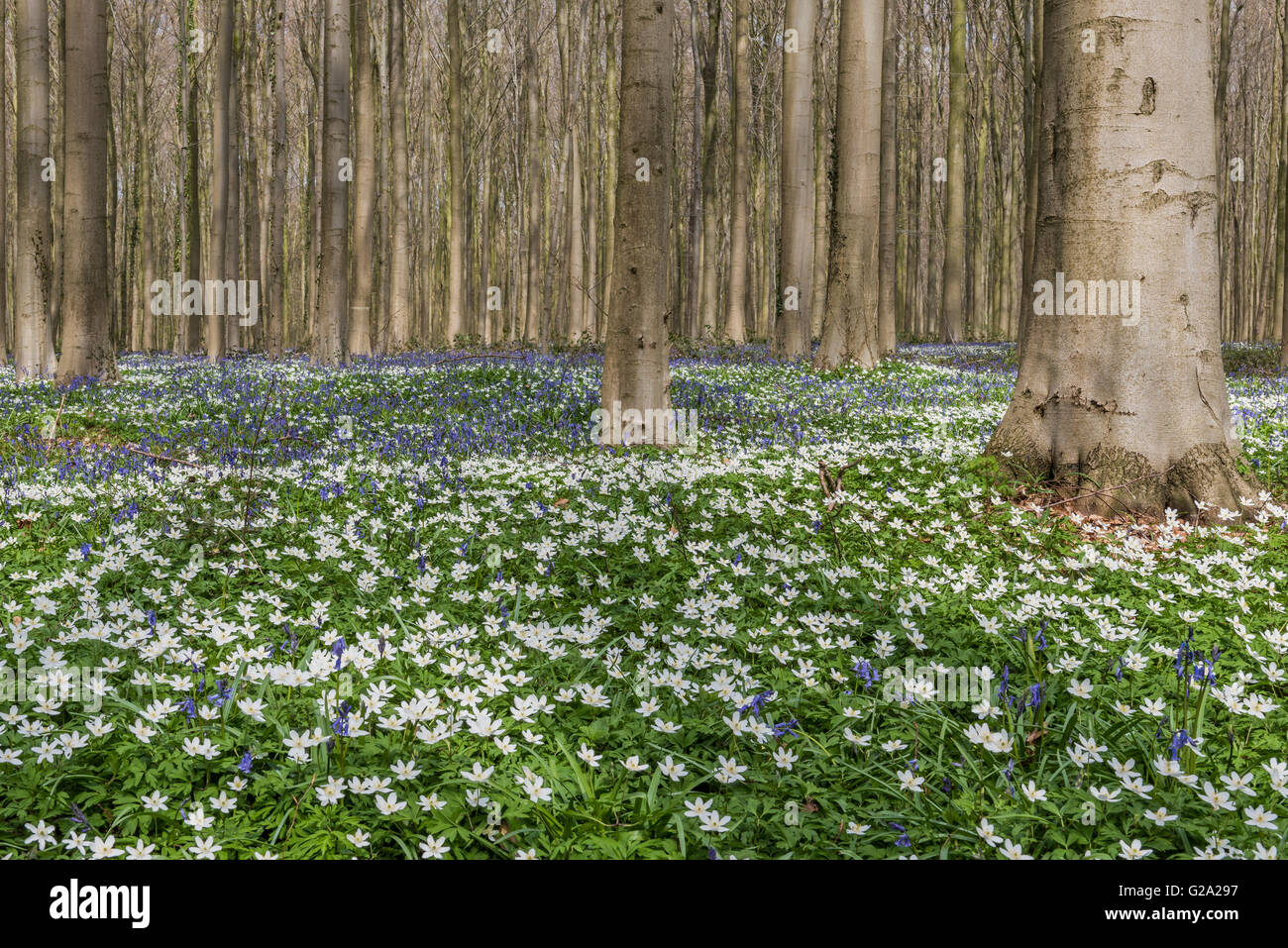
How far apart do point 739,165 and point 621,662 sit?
20994 mm

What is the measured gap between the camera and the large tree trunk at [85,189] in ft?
35.8

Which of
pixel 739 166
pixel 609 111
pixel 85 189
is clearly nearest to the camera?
pixel 85 189

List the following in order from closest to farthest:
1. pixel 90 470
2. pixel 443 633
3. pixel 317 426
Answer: pixel 443 633 < pixel 90 470 < pixel 317 426

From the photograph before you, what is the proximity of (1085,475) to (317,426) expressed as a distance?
22.2 ft

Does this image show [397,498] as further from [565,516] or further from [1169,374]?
[1169,374]

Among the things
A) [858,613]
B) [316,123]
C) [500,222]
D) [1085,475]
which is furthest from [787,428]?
[500,222]

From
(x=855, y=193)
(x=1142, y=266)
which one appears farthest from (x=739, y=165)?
(x=1142, y=266)

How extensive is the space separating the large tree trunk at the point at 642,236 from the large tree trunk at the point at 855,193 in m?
6.19

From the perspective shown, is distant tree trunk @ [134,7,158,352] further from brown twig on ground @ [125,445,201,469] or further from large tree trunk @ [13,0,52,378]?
brown twig on ground @ [125,445,201,469]

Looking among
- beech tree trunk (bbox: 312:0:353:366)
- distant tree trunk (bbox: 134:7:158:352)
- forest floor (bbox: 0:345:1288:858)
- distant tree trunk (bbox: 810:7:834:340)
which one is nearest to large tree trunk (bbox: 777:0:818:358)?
distant tree trunk (bbox: 810:7:834:340)

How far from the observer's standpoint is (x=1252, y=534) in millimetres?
5203

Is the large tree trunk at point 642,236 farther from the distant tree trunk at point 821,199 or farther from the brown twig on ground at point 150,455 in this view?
the distant tree trunk at point 821,199

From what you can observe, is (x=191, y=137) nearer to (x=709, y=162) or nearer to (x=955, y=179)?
(x=709, y=162)

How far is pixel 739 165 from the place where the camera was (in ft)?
73.9
